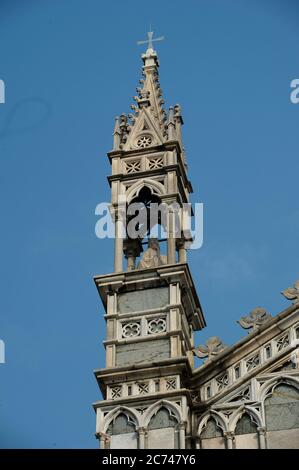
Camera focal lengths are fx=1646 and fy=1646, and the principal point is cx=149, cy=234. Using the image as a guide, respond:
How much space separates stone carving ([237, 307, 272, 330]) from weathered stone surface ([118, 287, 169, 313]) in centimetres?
148

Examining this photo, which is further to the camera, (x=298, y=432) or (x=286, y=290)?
(x=286, y=290)

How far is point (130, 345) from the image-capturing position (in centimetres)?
3016

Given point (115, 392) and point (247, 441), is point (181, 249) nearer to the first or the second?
point (115, 392)

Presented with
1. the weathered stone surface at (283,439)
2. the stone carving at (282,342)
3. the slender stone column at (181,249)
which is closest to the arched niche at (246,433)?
the weathered stone surface at (283,439)

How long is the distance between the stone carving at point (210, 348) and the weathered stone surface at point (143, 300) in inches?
41.8

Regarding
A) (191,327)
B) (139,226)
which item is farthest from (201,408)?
(139,226)

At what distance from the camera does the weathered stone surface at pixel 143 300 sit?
30.7 metres

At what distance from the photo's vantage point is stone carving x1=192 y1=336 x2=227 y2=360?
30.4 metres

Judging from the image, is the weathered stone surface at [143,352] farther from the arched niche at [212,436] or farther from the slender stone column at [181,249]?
the slender stone column at [181,249]

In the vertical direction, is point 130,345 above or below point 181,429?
above

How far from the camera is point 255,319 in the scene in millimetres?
30359
